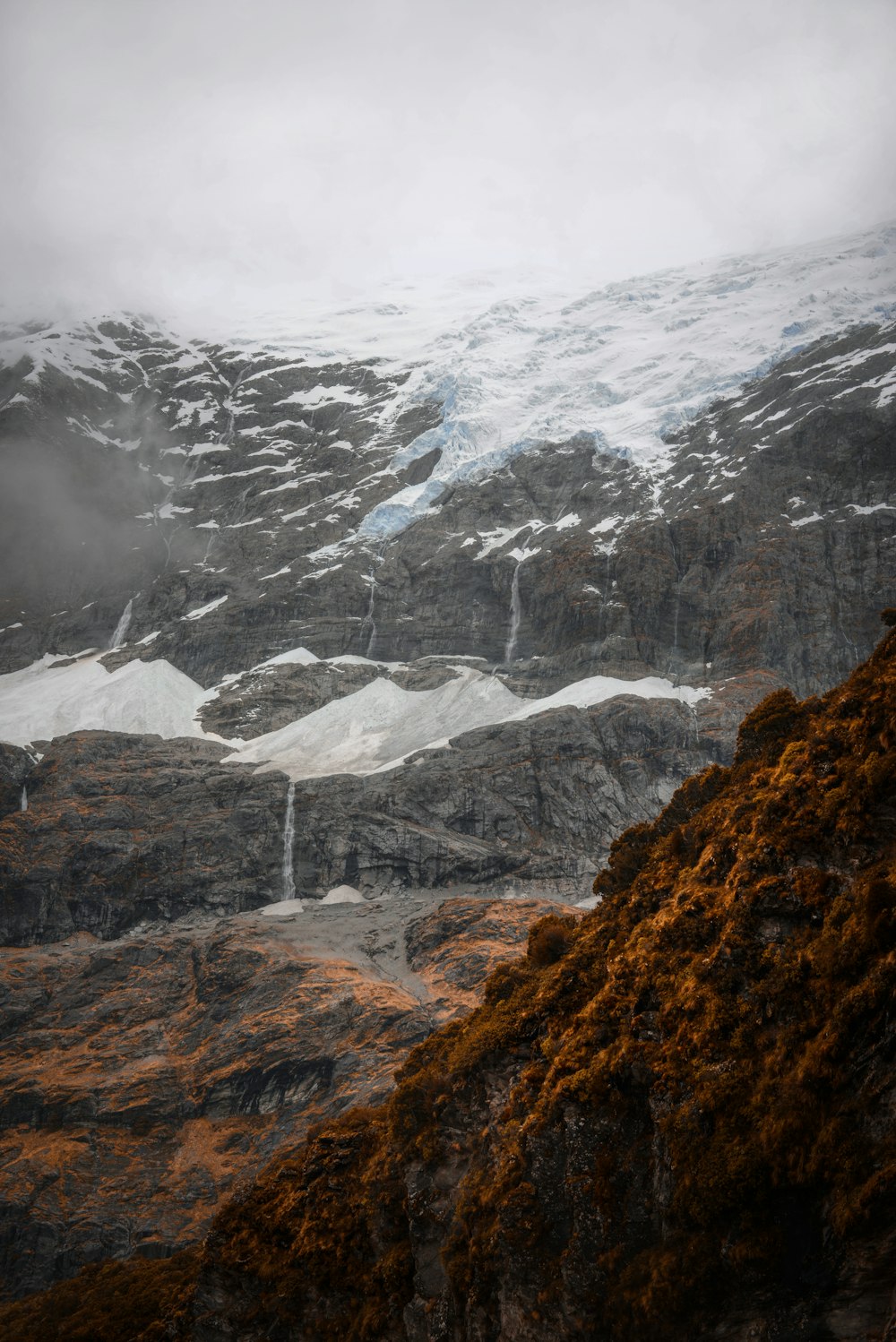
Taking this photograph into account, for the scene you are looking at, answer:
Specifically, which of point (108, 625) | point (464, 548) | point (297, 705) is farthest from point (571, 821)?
point (108, 625)

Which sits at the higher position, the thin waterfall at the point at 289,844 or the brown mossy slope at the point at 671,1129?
the brown mossy slope at the point at 671,1129

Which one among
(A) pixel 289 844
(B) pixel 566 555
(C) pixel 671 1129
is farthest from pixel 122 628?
(C) pixel 671 1129

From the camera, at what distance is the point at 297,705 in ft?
460

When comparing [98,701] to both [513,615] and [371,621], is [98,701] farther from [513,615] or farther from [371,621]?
[513,615]

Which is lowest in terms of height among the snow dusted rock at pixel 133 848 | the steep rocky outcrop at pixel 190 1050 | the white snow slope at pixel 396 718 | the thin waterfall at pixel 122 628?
the steep rocky outcrop at pixel 190 1050

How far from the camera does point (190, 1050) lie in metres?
80.4

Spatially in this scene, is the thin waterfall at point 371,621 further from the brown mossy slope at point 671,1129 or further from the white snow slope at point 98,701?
the brown mossy slope at point 671,1129

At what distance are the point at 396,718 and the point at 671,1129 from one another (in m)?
113

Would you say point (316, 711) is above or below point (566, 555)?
below

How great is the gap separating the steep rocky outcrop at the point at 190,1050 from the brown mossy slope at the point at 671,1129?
37.9 meters

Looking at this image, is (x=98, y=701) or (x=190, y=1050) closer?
(x=190, y=1050)

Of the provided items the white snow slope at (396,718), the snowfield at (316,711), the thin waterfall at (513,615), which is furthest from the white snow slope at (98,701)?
the thin waterfall at (513,615)

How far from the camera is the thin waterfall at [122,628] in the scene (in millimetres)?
168500

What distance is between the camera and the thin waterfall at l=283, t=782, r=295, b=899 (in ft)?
342
